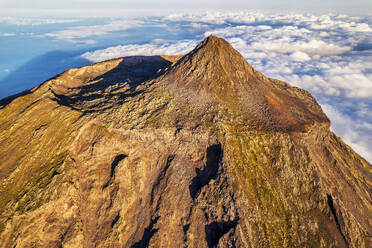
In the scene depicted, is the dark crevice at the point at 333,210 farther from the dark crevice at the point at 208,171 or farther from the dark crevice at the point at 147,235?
the dark crevice at the point at 147,235

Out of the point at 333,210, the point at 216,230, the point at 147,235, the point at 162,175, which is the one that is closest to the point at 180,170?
the point at 162,175

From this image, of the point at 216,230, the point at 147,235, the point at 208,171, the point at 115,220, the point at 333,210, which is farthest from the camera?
the point at 208,171

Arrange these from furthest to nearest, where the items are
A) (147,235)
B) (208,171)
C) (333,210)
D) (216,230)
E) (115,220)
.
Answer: (208,171) → (115,220) → (333,210) → (147,235) → (216,230)

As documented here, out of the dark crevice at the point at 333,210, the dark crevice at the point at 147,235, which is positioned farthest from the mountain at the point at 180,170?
the dark crevice at the point at 147,235

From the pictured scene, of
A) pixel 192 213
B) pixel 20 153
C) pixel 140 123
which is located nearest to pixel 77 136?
pixel 20 153

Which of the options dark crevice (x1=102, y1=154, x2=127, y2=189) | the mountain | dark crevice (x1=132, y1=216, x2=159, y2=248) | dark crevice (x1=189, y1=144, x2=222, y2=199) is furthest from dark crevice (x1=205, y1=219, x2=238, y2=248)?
dark crevice (x1=102, y1=154, x2=127, y2=189)

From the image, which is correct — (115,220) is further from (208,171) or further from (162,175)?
(208,171)

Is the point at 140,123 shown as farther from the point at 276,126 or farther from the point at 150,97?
the point at 276,126
